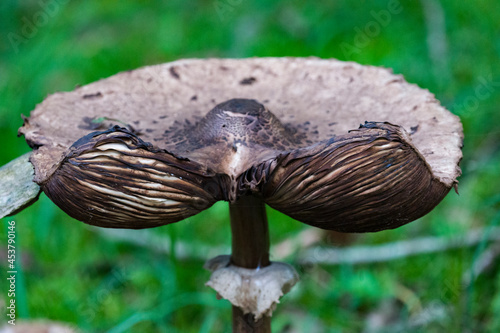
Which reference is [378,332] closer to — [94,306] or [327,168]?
[94,306]

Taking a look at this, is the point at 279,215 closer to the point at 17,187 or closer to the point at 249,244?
the point at 249,244

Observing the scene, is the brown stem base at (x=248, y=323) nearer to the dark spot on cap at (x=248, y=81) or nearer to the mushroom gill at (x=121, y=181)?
the mushroom gill at (x=121, y=181)

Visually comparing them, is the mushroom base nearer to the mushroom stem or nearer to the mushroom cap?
the mushroom stem

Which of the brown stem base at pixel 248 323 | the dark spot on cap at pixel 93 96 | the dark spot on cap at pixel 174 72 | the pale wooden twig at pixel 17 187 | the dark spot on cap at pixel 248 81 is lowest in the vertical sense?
the brown stem base at pixel 248 323

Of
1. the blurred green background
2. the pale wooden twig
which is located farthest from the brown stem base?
the pale wooden twig

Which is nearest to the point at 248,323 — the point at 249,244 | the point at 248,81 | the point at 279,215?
the point at 249,244

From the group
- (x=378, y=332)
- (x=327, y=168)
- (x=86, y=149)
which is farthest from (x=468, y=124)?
(x=86, y=149)

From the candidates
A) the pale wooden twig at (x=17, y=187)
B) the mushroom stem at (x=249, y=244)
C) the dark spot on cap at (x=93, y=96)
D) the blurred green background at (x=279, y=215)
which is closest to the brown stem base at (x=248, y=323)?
the mushroom stem at (x=249, y=244)
